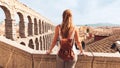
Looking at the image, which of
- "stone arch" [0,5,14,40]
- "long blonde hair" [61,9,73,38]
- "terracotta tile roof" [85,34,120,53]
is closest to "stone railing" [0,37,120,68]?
"long blonde hair" [61,9,73,38]

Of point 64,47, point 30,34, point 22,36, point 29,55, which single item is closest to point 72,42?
point 64,47

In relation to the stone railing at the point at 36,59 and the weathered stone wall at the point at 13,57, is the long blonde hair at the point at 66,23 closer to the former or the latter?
the stone railing at the point at 36,59

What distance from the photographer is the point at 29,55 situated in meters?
5.10

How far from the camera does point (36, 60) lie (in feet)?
16.9

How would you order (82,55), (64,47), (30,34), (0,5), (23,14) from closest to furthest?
(64,47)
(82,55)
(0,5)
(23,14)
(30,34)

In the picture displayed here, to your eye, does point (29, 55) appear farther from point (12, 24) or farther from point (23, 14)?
point (23, 14)

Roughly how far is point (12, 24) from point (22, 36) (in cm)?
516

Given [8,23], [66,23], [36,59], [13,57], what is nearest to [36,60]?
[36,59]

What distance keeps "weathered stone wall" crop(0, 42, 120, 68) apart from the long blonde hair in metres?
0.98

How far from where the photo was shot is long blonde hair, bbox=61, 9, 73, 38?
4.19 m

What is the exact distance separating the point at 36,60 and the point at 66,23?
1.42 m

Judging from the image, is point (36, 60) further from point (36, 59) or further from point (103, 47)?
point (103, 47)

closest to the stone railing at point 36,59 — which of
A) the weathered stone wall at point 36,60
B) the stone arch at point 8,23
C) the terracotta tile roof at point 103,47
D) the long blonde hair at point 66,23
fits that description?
the weathered stone wall at point 36,60

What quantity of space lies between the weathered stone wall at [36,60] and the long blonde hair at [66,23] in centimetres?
98
